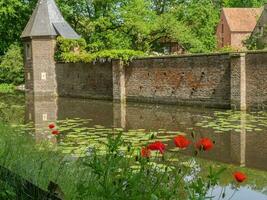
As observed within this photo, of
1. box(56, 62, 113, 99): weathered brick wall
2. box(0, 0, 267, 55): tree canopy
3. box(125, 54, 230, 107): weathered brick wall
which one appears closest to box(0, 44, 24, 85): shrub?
box(0, 0, 267, 55): tree canopy

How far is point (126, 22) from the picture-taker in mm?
35594

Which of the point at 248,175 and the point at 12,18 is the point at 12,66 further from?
the point at 248,175

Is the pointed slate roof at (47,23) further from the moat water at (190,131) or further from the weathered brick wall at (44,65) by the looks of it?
the moat water at (190,131)

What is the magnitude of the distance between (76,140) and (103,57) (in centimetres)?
1706

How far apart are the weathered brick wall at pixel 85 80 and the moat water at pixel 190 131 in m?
6.59

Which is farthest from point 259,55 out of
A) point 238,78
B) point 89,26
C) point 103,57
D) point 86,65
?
point 89,26

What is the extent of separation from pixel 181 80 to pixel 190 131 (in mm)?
9350

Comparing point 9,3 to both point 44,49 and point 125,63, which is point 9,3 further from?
point 125,63

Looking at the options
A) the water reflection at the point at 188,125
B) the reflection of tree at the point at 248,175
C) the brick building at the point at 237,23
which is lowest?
the reflection of tree at the point at 248,175

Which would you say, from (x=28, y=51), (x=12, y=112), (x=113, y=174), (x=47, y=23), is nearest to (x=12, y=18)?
(x=28, y=51)

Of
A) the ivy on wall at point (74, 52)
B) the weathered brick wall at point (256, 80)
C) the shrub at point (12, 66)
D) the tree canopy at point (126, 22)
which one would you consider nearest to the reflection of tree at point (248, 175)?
the weathered brick wall at point (256, 80)

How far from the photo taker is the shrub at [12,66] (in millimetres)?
40019

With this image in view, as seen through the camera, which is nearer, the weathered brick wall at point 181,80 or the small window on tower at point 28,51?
the weathered brick wall at point 181,80

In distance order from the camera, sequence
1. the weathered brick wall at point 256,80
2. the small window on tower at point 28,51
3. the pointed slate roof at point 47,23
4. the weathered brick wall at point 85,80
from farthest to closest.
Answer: the small window on tower at point 28,51, the pointed slate roof at point 47,23, the weathered brick wall at point 85,80, the weathered brick wall at point 256,80
